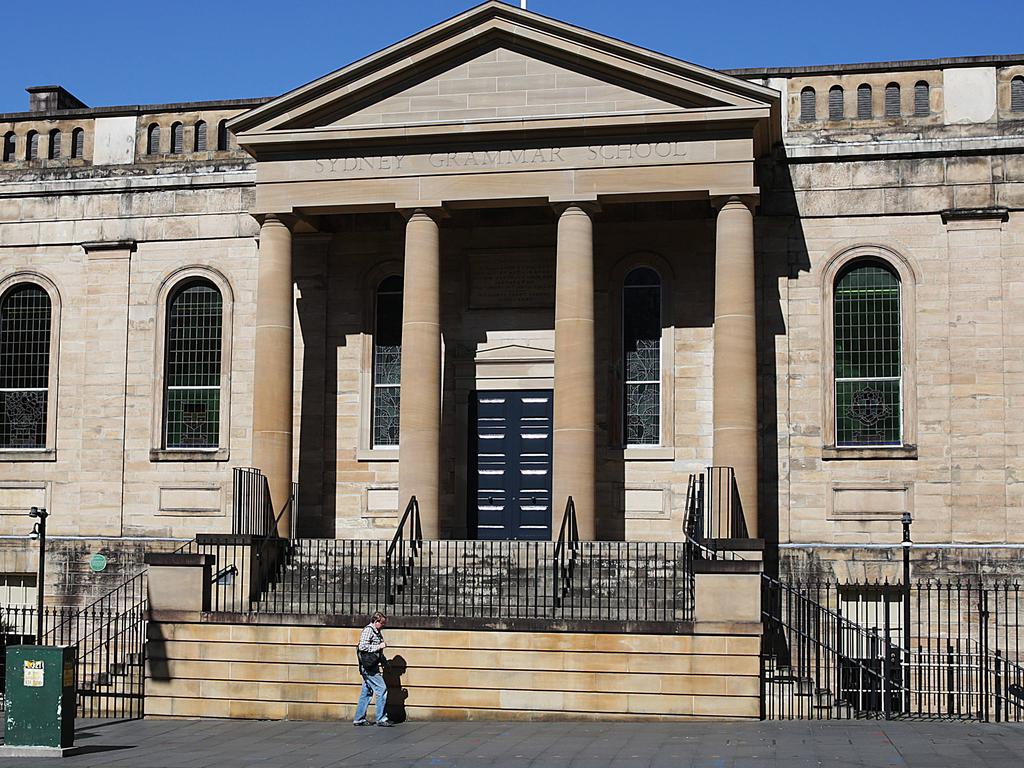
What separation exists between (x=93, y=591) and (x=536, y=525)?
8212mm

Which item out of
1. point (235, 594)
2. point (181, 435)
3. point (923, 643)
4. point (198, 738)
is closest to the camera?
point (198, 738)

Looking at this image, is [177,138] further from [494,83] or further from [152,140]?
[494,83]

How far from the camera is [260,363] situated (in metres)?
24.6

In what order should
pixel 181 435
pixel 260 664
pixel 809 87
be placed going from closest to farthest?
1. pixel 260 664
2. pixel 809 87
3. pixel 181 435

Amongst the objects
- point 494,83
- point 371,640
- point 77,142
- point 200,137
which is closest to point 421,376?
point 494,83

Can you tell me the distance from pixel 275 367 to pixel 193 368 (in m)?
3.55

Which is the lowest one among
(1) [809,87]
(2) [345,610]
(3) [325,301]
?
(2) [345,610]

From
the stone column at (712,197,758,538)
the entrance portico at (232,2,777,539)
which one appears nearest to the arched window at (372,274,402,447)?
the entrance portico at (232,2,777,539)

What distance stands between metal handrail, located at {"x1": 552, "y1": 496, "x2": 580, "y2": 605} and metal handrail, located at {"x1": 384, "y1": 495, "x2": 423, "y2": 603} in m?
2.20

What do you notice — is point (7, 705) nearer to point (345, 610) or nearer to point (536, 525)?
point (345, 610)

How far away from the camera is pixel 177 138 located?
27859 mm

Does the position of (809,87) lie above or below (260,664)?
above

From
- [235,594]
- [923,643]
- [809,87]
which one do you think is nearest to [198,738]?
[235,594]

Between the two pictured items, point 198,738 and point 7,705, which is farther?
point 198,738
